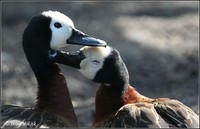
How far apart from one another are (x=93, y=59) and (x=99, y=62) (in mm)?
45

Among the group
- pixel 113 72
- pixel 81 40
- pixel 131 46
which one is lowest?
pixel 131 46

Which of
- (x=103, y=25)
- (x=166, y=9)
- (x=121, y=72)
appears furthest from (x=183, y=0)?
(x=121, y=72)

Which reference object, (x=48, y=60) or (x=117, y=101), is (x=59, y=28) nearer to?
(x=48, y=60)

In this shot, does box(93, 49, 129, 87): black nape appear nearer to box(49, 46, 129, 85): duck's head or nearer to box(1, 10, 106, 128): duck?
box(49, 46, 129, 85): duck's head

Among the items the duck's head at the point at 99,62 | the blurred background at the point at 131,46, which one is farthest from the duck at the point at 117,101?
the blurred background at the point at 131,46

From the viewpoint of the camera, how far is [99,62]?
460 cm

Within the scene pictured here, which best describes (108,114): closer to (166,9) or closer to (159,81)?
(159,81)

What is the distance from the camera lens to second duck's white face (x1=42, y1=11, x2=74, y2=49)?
4.66 m

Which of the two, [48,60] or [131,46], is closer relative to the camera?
[48,60]

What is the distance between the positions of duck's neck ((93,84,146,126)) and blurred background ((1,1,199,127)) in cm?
103

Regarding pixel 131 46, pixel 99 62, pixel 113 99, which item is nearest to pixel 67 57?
pixel 99 62

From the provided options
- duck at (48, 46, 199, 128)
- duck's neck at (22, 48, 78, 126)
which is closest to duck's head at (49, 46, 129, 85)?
duck at (48, 46, 199, 128)

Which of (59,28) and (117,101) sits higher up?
(59,28)

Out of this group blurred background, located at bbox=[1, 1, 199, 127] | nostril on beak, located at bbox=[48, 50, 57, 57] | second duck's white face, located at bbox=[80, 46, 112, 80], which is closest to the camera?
second duck's white face, located at bbox=[80, 46, 112, 80]
